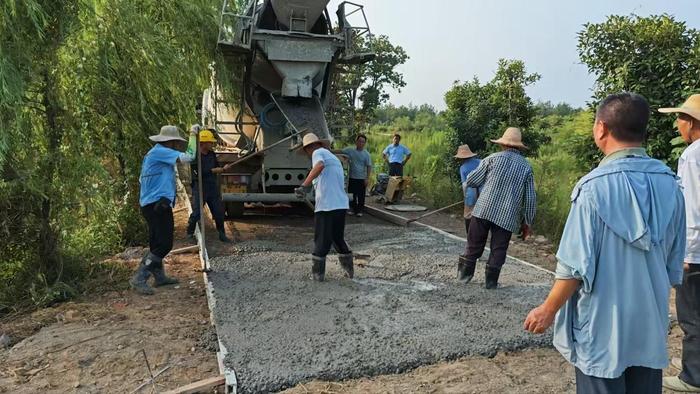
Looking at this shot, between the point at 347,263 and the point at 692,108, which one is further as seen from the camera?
the point at 347,263

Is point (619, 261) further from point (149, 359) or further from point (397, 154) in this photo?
point (397, 154)

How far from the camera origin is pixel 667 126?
6.80 metres

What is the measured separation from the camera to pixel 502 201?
5.30 m

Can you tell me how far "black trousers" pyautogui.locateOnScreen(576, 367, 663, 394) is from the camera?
7.52 ft

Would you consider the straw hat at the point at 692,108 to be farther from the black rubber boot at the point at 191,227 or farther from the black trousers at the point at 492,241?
the black rubber boot at the point at 191,227

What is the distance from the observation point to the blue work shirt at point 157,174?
5.60 m

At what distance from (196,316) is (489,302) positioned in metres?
2.59

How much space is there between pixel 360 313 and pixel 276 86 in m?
5.17

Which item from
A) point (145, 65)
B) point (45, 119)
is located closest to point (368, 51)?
point (145, 65)

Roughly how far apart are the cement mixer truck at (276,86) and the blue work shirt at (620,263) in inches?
248

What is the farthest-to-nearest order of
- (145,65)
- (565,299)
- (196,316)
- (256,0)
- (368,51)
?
1. (368,51)
2. (256,0)
3. (145,65)
4. (196,316)
5. (565,299)

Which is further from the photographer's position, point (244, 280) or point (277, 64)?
Result: point (277, 64)

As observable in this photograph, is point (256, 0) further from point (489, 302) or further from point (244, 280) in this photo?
point (489, 302)

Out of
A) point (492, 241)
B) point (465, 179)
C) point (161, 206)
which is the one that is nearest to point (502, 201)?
point (492, 241)
